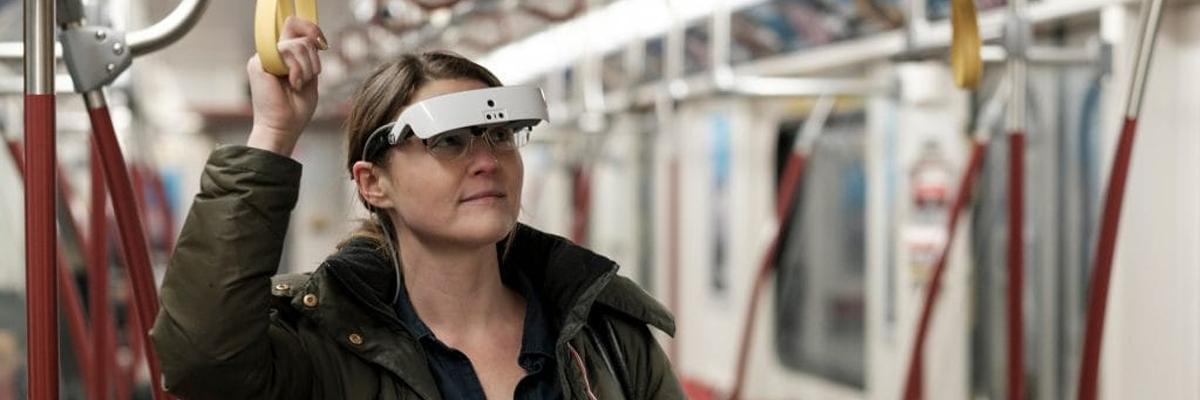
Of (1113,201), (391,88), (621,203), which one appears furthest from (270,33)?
(621,203)

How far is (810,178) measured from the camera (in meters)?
5.77

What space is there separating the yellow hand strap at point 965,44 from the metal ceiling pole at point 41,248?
123 cm

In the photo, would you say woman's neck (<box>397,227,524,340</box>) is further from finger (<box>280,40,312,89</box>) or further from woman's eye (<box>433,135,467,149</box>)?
finger (<box>280,40,312,89</box>)

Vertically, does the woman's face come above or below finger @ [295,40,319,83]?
below

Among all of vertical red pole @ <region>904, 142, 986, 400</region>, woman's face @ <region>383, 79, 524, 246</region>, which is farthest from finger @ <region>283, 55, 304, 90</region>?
vertical red pole @ <region>904, 142, 986, 400</region>

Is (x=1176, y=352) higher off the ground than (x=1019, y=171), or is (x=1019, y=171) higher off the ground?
(x=1019, y=171)

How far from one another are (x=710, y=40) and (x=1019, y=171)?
327 cm

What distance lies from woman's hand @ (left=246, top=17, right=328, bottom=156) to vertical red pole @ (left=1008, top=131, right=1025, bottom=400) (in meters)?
1.58

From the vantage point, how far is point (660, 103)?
565 centimetres

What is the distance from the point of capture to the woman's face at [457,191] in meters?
1.81

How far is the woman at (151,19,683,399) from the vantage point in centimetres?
159

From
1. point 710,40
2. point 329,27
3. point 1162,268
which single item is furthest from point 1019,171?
point 329,27

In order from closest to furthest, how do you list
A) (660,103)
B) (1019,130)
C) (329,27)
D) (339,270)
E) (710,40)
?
(339,270) → (1019,130) → (660,103) → (710,40) → (329,27)

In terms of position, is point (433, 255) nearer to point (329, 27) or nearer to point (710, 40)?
point (710, 40)
